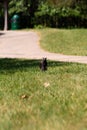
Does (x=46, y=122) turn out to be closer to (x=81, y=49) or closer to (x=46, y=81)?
(x=46, y=81)

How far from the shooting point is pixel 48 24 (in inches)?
1369

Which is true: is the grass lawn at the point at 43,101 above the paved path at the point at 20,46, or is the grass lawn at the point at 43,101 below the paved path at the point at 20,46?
above

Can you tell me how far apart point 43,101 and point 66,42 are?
16722 millimetres

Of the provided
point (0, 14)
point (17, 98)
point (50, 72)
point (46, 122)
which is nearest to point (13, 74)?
point (50, 72)

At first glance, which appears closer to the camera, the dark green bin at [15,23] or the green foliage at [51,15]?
the dark green bin at [15,23]

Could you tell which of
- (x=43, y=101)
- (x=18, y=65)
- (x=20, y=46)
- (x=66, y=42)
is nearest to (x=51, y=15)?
(x=66, y=42)

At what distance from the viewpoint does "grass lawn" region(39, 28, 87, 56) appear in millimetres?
19195

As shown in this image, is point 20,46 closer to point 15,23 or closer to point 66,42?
point 66,42

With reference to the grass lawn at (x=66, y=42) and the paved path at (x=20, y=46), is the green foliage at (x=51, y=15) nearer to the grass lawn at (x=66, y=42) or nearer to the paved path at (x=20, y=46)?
the paved path at (x=20, y=46)

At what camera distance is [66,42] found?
22.8 meters

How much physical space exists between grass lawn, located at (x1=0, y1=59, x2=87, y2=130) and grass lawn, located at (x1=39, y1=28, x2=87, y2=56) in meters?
9.03

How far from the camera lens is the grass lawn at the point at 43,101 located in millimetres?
4828

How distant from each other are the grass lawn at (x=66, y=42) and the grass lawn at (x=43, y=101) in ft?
29.6

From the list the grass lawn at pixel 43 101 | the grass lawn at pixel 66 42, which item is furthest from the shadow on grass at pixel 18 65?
the grass lawn at pixel 66 42
